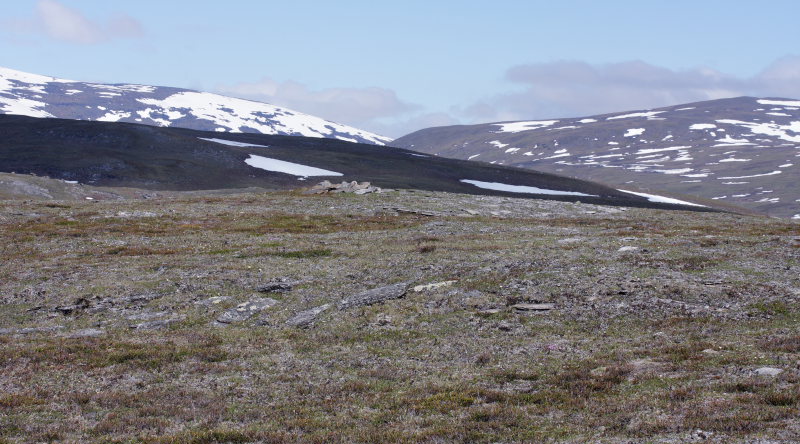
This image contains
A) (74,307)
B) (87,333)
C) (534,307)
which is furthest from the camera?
(74,307)

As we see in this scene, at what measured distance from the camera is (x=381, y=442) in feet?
46.5

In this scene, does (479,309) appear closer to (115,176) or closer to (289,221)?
(289,221)

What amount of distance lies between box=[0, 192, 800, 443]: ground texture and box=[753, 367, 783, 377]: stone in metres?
0.02

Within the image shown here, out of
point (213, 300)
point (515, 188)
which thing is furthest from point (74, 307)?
point (515, 188)

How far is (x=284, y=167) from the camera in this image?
170 meters

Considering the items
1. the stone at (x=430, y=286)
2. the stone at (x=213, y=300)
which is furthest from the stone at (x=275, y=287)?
the stone at (x=430, y=286)

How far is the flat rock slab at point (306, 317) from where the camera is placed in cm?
2842

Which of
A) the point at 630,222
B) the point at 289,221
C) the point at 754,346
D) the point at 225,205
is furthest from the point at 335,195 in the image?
the point at 754,346

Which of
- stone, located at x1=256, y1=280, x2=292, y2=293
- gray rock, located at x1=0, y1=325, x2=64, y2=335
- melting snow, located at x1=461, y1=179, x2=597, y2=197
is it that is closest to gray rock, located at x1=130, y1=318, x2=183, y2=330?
gray rock, located at x1=0, y1=325, x2=64, y2=335

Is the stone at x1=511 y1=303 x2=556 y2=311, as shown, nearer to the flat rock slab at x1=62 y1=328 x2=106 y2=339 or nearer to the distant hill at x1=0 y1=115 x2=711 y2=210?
the flat rock slab at x1=62 y1=328 x2=106 y2=339

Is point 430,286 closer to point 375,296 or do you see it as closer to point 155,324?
point 375,296

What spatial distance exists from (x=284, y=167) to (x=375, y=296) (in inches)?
5594

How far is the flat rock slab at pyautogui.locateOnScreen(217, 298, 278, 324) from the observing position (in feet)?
96.5

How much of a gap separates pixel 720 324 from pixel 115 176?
141m
